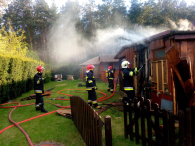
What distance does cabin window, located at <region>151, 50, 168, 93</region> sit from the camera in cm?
492

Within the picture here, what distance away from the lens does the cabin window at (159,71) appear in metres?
4.92

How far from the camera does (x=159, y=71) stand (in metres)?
5.18

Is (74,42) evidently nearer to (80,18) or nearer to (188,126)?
(80,18)

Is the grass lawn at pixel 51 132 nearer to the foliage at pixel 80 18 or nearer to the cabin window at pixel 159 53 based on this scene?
the cabin window at pixel 159 53

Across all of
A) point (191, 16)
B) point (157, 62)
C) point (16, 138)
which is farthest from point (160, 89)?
point (191, 16)

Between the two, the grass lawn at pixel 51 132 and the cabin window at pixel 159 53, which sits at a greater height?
the cabin window at pixel 159 53

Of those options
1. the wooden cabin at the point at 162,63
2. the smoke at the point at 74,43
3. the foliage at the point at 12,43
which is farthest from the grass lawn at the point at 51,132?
the smoke at the point at 74,43

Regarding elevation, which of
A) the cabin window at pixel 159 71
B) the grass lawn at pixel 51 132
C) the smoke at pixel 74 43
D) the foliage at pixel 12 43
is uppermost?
the smoke at pixel 74 43

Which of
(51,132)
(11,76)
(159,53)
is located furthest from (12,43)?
(159,53)

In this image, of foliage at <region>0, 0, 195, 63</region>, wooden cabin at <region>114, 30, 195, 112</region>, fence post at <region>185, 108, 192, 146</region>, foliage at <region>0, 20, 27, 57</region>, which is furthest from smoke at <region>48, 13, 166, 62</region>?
fence post at <region>185, 108, 192, 146</region>

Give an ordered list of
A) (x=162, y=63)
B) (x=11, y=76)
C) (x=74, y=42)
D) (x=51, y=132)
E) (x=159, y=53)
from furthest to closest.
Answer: (x=74, y=42) → (x=11, y=76) → (x=159, y=53) → (x=162, y=63) → (x=51, y=132)

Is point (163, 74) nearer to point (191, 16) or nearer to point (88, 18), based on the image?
point (191, 16)

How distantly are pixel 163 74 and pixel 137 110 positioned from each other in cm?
262

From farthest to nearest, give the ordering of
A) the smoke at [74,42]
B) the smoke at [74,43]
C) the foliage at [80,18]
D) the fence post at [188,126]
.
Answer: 1. the smoke at [74,43]
2. the smoke at [74,42]
3. the foliage at [80,18]
4. the fence post at [188,126]
